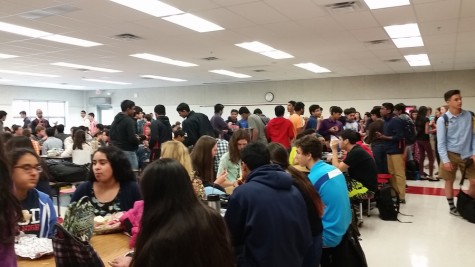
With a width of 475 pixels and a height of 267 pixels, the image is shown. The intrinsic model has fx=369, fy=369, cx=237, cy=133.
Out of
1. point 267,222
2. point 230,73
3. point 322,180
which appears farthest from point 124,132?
point 230,73

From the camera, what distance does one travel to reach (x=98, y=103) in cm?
1872

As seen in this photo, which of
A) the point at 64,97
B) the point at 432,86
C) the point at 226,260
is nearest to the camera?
the point at 226,260

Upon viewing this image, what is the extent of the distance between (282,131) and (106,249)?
488 centimetres

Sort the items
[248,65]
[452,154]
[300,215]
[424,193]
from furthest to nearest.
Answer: [248,65] < [424,193] < [452,154] < [300,215]

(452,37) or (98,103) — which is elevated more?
(452,37)

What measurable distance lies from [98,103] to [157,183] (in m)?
18.7

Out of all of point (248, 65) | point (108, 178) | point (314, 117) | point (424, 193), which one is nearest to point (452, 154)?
point (424, 193)

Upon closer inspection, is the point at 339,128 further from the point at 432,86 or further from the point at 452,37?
the point at 432,86

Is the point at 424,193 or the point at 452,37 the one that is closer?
the point at 424,193

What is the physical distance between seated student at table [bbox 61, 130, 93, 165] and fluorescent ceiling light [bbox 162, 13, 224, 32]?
8.12 feet

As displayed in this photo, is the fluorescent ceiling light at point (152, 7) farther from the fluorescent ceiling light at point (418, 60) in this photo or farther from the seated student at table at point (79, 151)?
the fluorescent ceiling light at point (418, 60)

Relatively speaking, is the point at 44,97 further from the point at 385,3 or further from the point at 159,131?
the point at 385,3

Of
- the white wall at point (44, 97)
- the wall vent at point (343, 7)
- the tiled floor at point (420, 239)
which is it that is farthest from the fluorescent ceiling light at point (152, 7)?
the white wall at point (44, 97)

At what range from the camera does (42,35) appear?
268 inches
